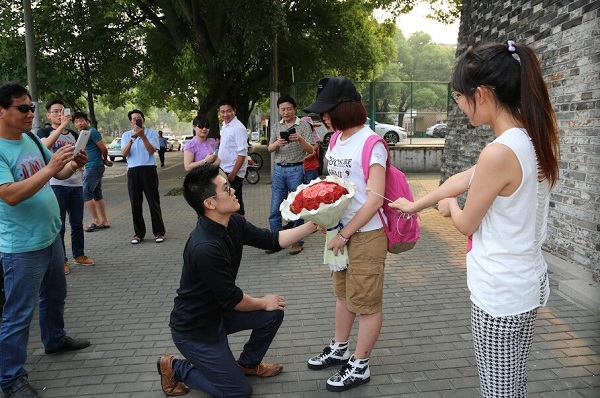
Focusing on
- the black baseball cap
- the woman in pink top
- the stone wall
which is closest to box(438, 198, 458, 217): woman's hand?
the black baseball cap

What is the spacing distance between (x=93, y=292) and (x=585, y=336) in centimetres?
470

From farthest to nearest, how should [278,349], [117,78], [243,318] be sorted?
[117,78] → [278,349] → [243,318]

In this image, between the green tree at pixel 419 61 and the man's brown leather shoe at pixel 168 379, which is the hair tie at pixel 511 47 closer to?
the man's brown leather shoe at pixel 168 379

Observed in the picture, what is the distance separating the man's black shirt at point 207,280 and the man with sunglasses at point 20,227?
99 centimetres

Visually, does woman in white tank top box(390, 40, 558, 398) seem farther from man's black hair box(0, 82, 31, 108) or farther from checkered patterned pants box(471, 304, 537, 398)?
man's black hair box(0, 82, 31, 108)

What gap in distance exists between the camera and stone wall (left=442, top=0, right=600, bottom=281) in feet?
15.4

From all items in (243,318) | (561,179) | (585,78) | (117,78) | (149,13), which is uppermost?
(149,13)

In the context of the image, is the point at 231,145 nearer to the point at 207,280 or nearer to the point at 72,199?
the point at 72,199

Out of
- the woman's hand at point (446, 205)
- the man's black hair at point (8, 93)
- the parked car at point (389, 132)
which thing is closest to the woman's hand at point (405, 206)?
the woman's hand at point (446, 205)

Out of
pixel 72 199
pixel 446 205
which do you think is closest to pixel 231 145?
pixel 72 199

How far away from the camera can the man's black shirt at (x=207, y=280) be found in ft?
8.66

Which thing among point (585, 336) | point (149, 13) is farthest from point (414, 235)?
point (149, 13)

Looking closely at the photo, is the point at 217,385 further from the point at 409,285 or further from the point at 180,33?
the point at 180,33

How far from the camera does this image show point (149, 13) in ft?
48.4
